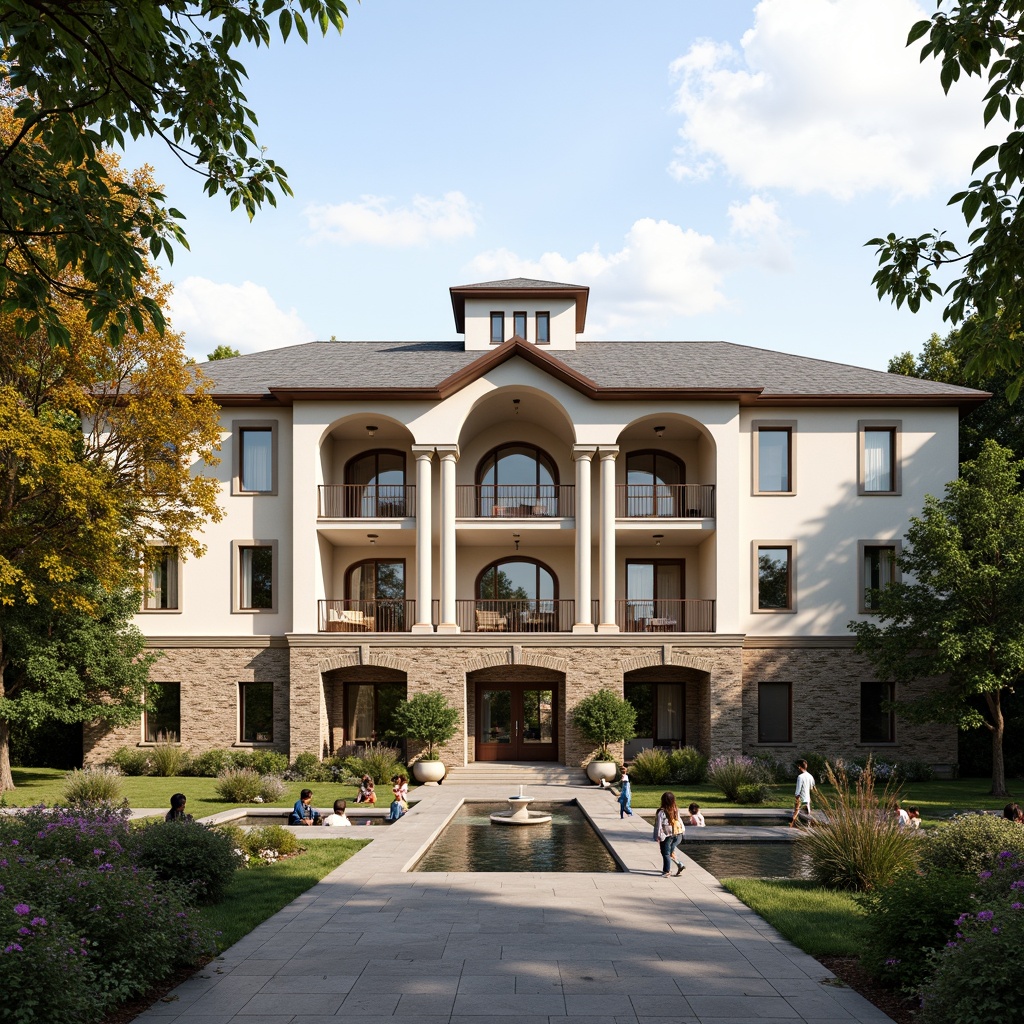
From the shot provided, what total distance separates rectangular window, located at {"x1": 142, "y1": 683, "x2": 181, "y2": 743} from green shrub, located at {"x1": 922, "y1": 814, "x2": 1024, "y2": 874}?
23.5 m

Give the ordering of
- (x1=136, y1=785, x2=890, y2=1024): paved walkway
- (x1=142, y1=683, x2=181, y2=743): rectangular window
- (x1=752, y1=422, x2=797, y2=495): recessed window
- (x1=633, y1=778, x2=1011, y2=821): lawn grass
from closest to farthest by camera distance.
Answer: (x1=136, y1=785, x2=890, y2=1024): paved walkway, (x1=633, y1=778, x2=1011, y2=821): lawn grass, (x1=142, y1=683, x2=181, y2=743): rectangular window, (x1=752, y1=422, x2=797, y2=495): recessed window

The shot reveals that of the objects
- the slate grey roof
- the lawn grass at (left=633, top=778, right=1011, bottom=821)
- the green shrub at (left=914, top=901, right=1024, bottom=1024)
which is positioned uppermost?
the slate grey roof

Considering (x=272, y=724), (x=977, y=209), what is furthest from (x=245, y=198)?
(x=272, y=724)

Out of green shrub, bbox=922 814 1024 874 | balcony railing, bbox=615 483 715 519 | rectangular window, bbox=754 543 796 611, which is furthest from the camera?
balcony railing, bbox=615 483 715 519

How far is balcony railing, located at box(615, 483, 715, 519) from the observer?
102 ft

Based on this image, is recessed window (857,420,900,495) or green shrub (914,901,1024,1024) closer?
green shrub (914,901,1024,1024)

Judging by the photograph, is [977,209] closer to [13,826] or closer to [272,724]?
[13,826]

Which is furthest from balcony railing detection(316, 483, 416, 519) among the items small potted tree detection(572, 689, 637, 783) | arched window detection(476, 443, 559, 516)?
small potted tree detection(572, 689, 637, 783)

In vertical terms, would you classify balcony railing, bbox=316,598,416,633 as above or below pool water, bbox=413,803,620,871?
above

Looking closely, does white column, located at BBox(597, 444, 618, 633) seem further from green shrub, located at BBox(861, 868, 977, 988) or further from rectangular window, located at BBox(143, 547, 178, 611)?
green shrub, located at BBox(861, 868, 977, 988)

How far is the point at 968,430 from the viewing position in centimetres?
3444

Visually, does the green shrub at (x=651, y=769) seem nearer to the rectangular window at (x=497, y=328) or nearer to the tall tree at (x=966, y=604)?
the tall tree at (x=966, y=604)

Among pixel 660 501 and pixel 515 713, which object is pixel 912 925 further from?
pixel 660 501

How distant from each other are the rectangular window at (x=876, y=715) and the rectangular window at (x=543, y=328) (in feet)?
49.1
